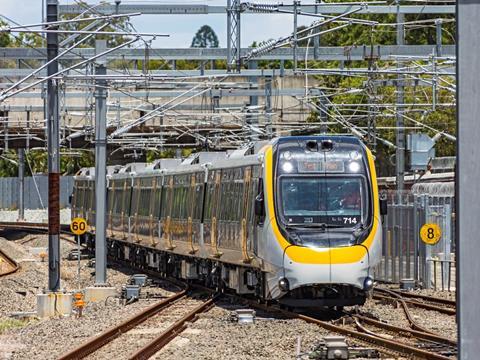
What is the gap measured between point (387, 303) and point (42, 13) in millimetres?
8948

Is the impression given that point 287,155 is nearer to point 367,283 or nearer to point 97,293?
point 367,283

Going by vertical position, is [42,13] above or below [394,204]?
above

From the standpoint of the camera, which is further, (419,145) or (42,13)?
(419,145)

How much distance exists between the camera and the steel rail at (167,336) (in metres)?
14.4

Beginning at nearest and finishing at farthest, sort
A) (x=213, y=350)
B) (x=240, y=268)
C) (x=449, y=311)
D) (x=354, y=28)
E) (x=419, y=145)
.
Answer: (x=213, y=350), (x=449, y=311), (x=240, y=268), (x=419, y=145), (x=354, y=28)

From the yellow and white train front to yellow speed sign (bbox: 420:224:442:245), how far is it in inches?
236

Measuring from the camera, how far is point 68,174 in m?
97.8

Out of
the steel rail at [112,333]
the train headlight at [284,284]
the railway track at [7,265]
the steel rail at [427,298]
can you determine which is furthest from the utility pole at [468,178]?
the railway track at [7,265]

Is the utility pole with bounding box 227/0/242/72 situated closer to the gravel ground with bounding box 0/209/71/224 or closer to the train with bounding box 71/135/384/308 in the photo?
the train with bounding box 71/135/384/308

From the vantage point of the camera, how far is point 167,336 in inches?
663

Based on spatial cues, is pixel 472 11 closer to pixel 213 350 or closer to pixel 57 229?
pixel 213 350

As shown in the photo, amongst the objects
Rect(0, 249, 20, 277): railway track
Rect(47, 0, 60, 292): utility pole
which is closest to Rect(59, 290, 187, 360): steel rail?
Rect(47, 0, 60, 292): utility pole

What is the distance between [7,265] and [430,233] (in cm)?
1952

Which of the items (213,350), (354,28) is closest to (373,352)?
(213,350)
